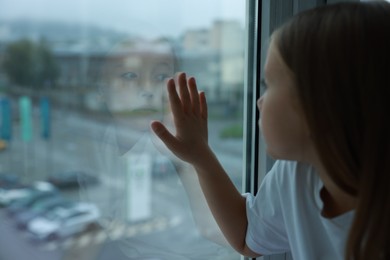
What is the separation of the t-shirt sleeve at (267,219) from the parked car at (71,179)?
0.30m

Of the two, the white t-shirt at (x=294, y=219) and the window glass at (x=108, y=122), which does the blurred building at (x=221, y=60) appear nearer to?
the window glass at (x=108, y=122)

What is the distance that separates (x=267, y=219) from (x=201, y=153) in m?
0.17

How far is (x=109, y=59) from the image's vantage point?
0.80 m

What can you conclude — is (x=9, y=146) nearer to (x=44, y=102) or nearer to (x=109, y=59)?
(x=44, y=102)

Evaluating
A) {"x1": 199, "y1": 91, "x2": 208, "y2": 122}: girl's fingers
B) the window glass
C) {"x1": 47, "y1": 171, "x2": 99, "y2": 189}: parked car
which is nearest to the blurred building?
the window glass

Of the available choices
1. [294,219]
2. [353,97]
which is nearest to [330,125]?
[353,97]

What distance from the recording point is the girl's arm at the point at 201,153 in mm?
756

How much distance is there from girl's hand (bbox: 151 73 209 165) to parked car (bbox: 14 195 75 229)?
21cm

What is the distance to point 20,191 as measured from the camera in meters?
0.72

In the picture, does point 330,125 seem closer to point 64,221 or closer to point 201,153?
point 201,153

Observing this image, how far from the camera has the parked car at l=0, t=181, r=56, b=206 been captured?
697 millimetres

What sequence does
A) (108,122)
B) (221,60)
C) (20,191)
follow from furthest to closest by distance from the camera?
(221,60)
(108,122)
(20,191)

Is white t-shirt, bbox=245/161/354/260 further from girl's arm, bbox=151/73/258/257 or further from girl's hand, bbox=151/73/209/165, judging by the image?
girl's hand, bbox=151/73/209/165

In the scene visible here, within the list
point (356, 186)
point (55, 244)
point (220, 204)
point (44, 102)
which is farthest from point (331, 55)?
point (55, 244)
